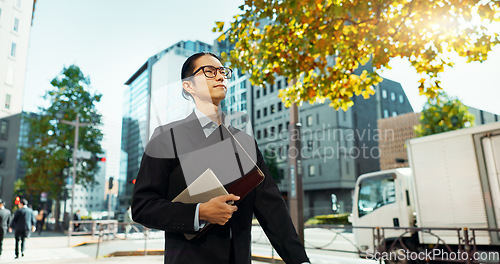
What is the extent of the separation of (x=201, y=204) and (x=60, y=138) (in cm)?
2952

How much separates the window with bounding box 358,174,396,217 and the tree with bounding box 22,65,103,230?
69.9 ft

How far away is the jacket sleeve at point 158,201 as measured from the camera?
1.60 meters

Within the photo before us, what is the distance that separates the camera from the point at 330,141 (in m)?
42.6

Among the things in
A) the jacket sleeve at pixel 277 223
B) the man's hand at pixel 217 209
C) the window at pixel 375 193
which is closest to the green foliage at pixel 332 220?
the window at pixel 375 193

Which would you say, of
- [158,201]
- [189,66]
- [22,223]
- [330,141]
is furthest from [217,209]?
[330,141]

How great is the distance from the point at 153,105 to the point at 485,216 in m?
7.80

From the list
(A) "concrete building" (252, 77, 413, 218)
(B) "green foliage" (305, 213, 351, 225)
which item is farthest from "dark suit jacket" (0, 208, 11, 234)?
(A) "concrete building" (252, 77, 413, 218)

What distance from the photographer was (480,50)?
7.33 meters

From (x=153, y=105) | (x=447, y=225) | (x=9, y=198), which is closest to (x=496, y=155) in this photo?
(x=447, y=225)

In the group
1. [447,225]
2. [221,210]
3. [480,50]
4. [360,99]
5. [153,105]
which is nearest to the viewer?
[221,210]

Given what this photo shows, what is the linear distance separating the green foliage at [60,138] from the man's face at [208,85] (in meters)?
27.7

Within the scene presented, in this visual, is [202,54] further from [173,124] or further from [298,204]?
[298,204]

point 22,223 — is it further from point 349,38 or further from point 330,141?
point 330,141

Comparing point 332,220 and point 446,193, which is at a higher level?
point 446,193
